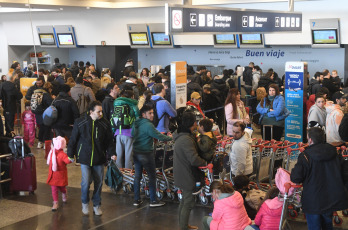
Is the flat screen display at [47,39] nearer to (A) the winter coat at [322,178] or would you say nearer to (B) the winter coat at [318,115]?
(B) the winter coat at [318,115]

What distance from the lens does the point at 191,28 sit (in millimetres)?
7738

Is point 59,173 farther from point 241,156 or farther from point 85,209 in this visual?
point 241,156

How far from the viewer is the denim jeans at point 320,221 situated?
5.79 m

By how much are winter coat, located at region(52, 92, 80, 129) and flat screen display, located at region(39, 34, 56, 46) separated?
1122cm

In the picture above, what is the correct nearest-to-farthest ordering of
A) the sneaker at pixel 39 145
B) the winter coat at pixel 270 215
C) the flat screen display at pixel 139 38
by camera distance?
the winter coat at pixel 270 215 → the sneaker at pixel 39 145 → the flat screen display at pixel 139 38

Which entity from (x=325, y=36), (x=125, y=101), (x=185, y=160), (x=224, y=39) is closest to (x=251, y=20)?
(x=125, y=101)

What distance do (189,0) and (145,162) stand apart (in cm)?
254

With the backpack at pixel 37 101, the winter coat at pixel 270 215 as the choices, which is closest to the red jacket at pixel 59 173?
the winter coat at pixel 270 215

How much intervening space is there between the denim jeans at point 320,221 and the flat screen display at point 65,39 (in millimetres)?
16168

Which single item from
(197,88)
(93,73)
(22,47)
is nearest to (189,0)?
(197,88)

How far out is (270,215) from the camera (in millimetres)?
5746

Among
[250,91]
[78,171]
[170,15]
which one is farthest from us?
[250,91]

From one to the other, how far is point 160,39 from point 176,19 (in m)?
11.4

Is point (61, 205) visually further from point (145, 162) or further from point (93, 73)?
point (93, 73)
